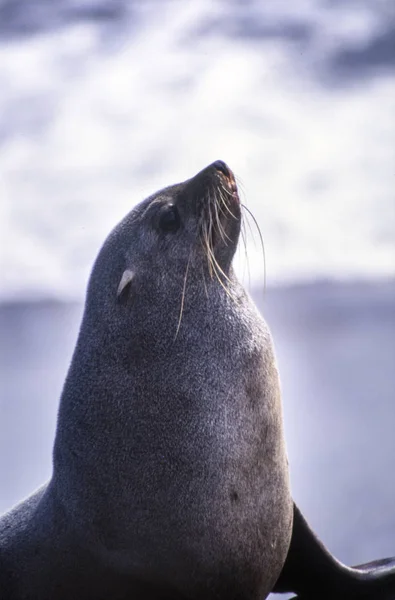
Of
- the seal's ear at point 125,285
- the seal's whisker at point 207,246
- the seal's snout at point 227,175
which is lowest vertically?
the seal's ear at point 125,285

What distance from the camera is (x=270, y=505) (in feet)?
13.3

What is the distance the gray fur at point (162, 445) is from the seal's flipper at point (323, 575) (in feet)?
1.78

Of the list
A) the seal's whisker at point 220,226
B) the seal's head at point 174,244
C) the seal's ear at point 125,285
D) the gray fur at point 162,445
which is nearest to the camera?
the gray fur at point 162,445

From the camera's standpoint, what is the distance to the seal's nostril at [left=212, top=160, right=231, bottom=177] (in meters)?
4.55

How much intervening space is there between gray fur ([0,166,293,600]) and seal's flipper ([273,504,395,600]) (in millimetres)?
543

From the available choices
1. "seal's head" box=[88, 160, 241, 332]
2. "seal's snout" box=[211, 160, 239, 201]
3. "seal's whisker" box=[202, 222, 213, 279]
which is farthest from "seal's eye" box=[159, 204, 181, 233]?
"seal's snout" box=[211, 160, 239, 201]

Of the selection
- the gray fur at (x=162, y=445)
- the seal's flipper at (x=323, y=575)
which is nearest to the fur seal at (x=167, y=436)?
the gray fur at (x=162, y=445)

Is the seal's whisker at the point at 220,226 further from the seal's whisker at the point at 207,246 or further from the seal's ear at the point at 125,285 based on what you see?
the seal's ear at the point at 125,285

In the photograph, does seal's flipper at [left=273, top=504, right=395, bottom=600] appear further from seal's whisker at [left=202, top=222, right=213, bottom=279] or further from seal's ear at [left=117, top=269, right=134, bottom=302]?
seal's ear at [left=117, top=269, right=134, bottom=302]

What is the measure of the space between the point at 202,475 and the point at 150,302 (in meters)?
0.90

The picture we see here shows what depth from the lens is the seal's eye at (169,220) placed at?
4.45 m

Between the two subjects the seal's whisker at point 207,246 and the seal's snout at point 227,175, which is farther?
the seal's snout at point 227,175

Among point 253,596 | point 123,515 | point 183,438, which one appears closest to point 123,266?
point 183,438

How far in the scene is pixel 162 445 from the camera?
398cm
